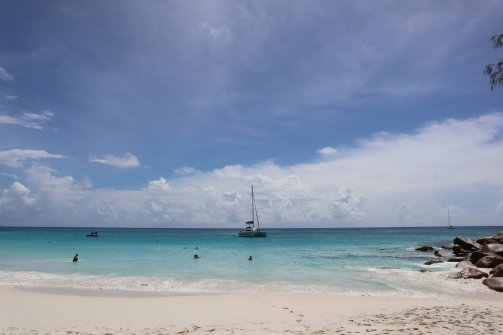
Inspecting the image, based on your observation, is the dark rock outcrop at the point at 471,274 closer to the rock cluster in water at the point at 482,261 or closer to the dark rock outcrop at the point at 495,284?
the rock cluster in water at the point at 482,261

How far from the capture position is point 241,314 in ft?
46.3

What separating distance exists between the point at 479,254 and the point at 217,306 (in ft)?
82.3

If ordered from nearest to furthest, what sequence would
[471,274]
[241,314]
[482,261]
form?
[241,314] < [471,274] < [482,261]

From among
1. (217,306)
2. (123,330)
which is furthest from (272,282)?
(123,330)

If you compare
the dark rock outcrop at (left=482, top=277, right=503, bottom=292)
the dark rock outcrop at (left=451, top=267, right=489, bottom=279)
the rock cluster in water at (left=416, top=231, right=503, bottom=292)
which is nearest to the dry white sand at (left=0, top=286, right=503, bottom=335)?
the dark rock outcrop at (left=482, top=277, right=503, bottom=292)

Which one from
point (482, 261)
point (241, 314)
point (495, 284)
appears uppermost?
point (241, 314)

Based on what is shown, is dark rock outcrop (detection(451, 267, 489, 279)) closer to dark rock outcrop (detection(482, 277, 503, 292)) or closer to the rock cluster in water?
the rock cluster in water

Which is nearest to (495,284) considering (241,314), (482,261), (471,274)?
(471,274)

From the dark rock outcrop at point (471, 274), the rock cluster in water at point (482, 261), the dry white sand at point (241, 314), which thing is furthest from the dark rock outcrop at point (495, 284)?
the dry white sand at point (241, 314)

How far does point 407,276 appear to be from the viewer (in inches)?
1032

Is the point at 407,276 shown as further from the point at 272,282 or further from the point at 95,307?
the point at 95,307

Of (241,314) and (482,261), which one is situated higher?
(241,314)

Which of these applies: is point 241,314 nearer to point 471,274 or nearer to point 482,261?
point 471,274

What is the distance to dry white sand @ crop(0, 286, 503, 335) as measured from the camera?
37.8 ft
